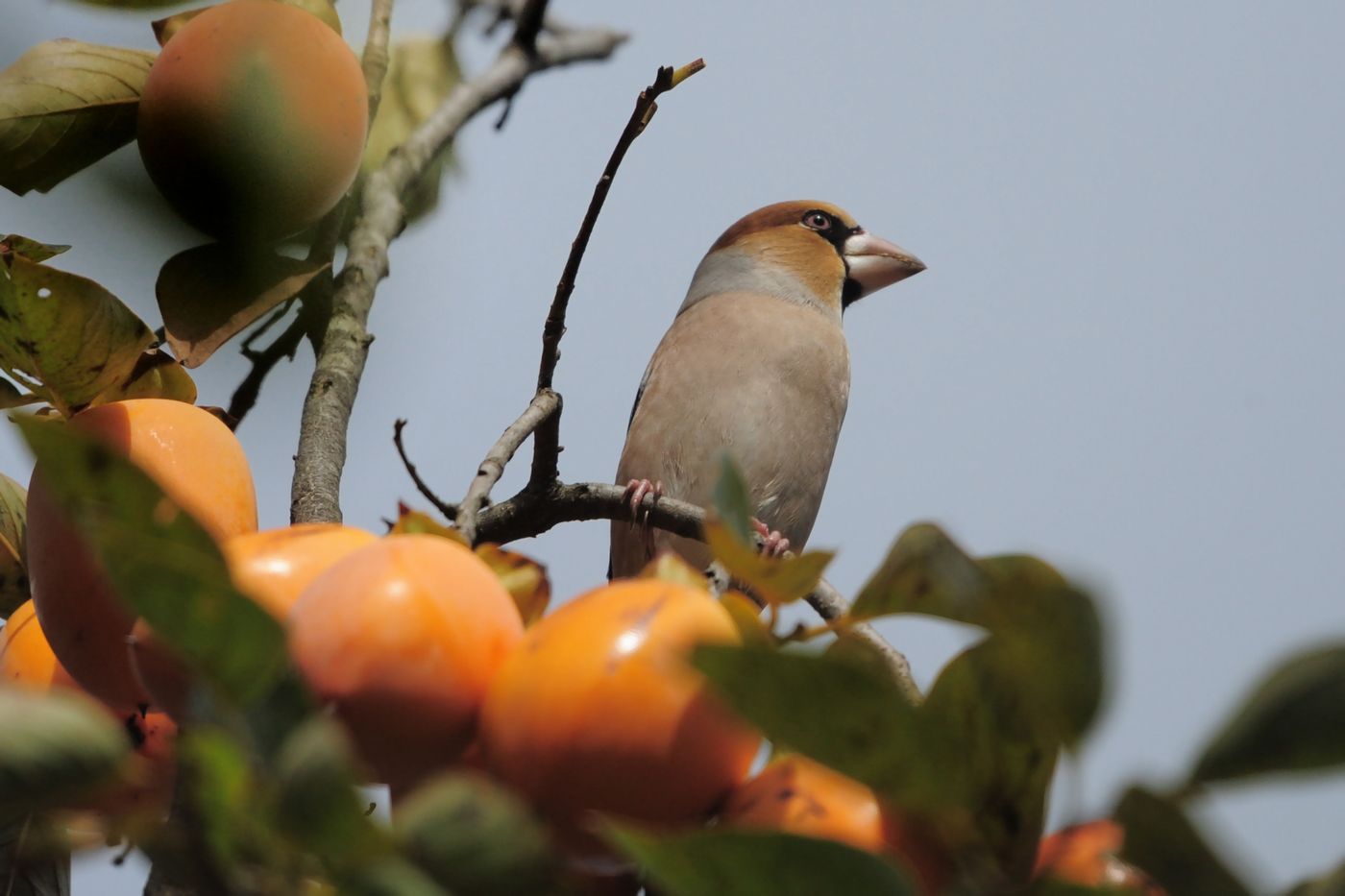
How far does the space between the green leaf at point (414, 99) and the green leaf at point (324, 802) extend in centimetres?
219

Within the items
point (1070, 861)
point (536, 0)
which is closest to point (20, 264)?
point (1070, 861)

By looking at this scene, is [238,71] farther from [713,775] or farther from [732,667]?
[732,667]

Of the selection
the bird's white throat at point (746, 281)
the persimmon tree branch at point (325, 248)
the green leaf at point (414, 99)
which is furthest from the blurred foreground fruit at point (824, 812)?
the bird's white throat at point (746, 281)

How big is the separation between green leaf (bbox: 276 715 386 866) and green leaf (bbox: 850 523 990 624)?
1.13 ft

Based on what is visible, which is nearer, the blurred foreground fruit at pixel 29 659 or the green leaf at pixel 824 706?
the green leaf at pixel 824 706

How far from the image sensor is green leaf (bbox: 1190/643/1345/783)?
23.7 inches

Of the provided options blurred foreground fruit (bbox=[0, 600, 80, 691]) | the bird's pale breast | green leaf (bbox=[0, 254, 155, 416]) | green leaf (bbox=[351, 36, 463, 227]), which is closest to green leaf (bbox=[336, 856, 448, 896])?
blurred foreground fruit (bbox=[0, 600, 80, 691])

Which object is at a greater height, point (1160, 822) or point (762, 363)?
point (1160, 822)

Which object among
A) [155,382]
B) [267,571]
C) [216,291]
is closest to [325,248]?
[216,291]

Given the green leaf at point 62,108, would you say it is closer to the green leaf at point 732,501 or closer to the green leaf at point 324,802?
the green leaf at point 732,501

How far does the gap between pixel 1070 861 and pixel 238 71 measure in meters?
1.44

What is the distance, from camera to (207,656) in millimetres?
621

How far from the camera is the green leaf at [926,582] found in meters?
0.78

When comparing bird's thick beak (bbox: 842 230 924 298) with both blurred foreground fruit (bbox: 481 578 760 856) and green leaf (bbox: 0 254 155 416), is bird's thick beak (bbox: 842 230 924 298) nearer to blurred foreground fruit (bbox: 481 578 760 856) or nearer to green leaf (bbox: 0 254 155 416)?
green leaf (bbox: 0 254 155 416)
